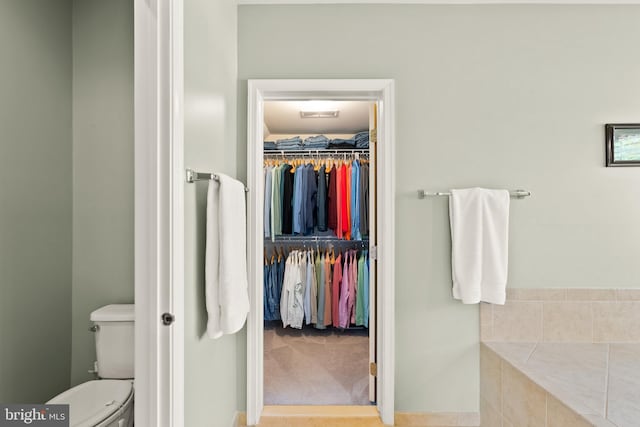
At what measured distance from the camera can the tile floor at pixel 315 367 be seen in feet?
7.75

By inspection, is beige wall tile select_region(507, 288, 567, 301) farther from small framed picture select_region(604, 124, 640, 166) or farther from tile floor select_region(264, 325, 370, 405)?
tile floor select_region(264, 325, 370, 405)

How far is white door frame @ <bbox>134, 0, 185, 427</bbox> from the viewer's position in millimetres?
1059

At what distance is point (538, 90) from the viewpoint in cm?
198

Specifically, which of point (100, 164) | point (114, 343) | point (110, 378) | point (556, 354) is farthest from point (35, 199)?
point (556, 354)

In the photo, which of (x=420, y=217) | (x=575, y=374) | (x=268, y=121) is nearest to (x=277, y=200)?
(x=268, y=121)

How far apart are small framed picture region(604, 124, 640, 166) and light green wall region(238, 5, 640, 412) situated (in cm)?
5

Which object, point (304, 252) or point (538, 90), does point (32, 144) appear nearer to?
point (304, 252)

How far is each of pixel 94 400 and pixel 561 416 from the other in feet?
6.64

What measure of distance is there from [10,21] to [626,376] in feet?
11.1

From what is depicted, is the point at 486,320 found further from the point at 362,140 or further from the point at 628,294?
the point at 362,140

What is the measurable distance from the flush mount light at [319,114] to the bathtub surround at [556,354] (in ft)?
7.92

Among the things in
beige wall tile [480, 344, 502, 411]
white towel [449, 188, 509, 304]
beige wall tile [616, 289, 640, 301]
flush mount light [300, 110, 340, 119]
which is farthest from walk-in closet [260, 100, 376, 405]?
beige wall tile [616, 289, 640, 301]

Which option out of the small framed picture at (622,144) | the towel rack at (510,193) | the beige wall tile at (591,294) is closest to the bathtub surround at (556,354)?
the beige wall tile at (591,294)

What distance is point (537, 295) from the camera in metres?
1.98
